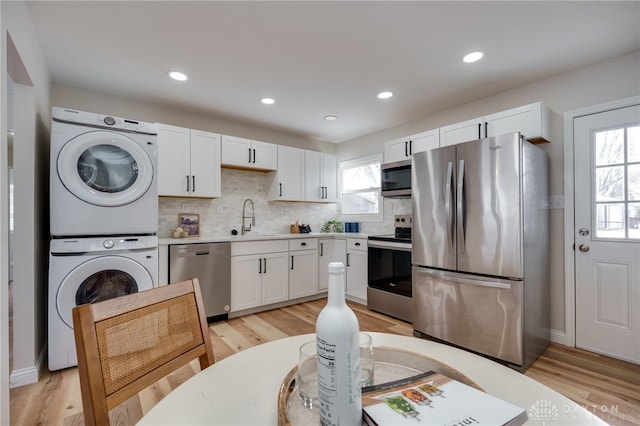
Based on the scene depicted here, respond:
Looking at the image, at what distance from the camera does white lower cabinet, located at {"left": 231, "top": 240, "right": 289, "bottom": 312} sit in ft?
11.1

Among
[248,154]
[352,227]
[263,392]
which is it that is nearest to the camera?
[263,392]

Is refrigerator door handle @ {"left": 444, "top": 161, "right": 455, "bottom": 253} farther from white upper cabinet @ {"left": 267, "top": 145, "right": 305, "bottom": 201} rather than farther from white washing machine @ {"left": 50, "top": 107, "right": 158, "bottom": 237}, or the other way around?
white washing machine @ {"left": 50, "top": 107, "right": 158, "bottom": 237}

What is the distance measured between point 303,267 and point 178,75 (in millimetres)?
2520

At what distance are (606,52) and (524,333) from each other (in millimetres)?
2277

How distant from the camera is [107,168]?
7.99 ft

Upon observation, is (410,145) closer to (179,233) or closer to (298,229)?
(298,229)

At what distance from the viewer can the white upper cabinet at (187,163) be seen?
3.21 meters

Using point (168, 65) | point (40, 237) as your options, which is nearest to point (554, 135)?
point (168, 65)

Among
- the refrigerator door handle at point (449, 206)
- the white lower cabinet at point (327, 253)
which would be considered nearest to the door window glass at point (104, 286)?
the white lower cabinet at point (327, 253)

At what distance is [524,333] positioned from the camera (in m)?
2.27

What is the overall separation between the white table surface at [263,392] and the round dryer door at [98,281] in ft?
6.69

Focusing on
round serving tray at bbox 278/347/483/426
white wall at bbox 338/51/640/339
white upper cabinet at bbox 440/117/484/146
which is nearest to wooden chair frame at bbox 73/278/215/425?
round serving tray at bbox 278/347/483/426

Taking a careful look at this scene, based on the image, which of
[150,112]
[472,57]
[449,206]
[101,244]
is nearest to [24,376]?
[101,244]

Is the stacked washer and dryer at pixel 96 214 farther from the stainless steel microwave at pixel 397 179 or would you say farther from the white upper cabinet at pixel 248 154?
the stainless steel microwave at pixel 397 179
